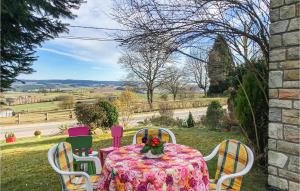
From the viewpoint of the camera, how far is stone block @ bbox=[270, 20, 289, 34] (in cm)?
336

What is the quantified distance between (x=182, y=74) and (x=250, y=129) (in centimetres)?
1895

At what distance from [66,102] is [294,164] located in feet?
54.5

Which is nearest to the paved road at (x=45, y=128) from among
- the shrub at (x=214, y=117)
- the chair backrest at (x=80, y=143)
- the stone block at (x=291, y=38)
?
the shrub at (x=214, y=117)

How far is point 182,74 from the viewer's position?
77.8 ft

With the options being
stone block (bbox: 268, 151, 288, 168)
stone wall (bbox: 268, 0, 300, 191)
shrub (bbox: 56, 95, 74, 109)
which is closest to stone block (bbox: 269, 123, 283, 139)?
stone wall (bbox: 268, 0, 300, 191)

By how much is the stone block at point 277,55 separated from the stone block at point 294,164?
3.85 feet

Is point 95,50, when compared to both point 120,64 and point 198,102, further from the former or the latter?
point 198,102

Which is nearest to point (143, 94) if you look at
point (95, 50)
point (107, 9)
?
point (95, 50)

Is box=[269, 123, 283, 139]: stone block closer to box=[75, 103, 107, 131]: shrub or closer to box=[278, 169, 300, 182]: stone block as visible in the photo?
box=[278, 169, 300, 182]: stone block

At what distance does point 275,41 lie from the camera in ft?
11.5

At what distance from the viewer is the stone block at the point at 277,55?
3407mm

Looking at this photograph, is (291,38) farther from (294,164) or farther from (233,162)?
(233,162)

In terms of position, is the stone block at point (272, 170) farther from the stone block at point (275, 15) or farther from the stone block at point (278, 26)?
the stone block at point (275, 15)

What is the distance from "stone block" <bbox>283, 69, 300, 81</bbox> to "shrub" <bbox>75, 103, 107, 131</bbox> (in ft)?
23.8
